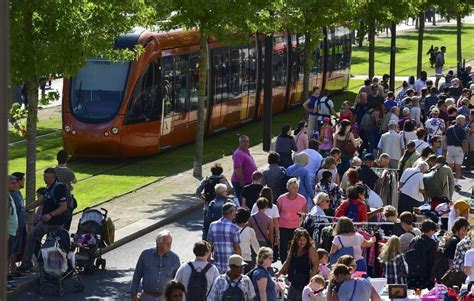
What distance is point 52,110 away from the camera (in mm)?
43188

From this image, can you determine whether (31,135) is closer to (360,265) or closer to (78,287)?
→ (78,287)

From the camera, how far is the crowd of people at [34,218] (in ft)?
61.6

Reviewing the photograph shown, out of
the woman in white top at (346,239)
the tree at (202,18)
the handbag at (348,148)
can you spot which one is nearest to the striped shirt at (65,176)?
the woman in white top at (346,239)

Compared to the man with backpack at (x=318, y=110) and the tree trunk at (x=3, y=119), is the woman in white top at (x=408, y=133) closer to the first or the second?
the man with backpack at (x=318, y=110)

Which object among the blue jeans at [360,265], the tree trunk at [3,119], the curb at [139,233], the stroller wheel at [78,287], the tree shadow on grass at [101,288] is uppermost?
the tree trunk at [3,119]

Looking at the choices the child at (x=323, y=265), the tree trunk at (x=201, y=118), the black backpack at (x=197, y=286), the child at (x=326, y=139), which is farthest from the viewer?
the tree trunk at (x=201, y=118)

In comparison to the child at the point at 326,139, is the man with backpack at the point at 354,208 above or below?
below

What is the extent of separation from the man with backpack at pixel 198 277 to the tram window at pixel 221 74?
19941mm

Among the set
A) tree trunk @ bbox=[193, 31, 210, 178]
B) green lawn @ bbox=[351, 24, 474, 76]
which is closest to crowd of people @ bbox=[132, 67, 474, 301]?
tree trunk @ bbox=[193, 31, 210, 178]

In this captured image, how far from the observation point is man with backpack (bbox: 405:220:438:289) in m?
17.0

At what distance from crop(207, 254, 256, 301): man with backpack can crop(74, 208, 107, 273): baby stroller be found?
5902 millimetres

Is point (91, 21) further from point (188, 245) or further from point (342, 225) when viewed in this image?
point (342, 225)

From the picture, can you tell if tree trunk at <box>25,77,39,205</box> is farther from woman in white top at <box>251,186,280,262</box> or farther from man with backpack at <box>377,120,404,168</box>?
man with backpack at <box>377,120,404,168</box>

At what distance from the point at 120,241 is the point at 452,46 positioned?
171 ft
